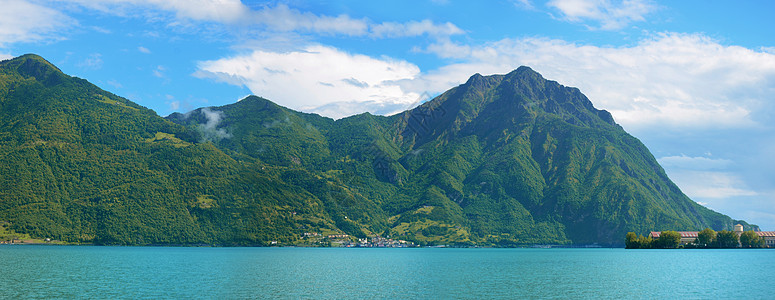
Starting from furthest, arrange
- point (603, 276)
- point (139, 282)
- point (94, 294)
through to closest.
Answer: point (603, 276) < point (139, 282) < point (94, 294)

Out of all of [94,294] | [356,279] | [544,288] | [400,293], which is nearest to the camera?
[94,294]

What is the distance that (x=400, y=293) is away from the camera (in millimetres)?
80812

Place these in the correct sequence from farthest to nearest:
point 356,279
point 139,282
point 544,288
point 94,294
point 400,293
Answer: point 356,279 < point 139,282 < point 544,288 < point 400,293 < point 94,294

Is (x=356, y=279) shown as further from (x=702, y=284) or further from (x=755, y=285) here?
(x=755, y=285)

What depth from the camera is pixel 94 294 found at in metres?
75.4

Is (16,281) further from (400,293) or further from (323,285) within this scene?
A: (400,293)

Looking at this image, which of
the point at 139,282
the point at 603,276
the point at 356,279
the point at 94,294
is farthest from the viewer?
the point at 603,276

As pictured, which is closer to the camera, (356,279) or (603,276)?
(356,279)

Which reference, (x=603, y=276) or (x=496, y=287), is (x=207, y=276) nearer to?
(x=496, y=287)

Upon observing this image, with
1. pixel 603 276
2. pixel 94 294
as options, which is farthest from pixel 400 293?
pixel 603 276

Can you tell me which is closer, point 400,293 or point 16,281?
point 400,293

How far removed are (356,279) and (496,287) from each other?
27462 millimetres

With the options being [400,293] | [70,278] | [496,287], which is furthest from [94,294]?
[496,287]

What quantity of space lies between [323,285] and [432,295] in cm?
2163
